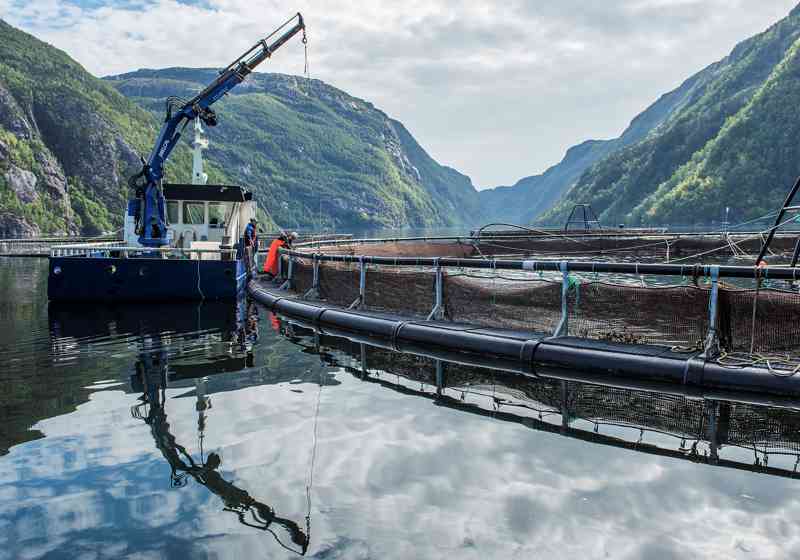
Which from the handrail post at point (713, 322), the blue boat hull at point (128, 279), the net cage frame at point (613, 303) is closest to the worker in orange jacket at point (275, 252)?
the blue boat hull at point (128, 279)

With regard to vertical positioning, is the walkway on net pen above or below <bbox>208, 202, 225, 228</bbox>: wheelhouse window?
below

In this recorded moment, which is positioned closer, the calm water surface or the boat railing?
the calm water surface

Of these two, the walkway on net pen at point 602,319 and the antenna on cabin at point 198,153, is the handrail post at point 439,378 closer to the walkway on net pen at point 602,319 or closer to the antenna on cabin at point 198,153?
the walkway on net pen at point 602,319

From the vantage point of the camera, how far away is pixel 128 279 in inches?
833

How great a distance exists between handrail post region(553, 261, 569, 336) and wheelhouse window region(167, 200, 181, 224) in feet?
61.1

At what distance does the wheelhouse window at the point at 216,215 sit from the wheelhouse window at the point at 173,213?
4.09 feet

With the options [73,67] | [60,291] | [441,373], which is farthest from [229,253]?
[73,67]

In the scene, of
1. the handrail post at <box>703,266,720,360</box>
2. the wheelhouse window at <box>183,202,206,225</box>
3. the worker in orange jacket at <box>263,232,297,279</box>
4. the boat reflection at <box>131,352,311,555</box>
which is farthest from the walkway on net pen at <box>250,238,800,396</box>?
the wheelhouse window at <box>183,202,206,225</box>

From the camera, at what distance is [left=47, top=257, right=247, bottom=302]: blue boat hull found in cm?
2098

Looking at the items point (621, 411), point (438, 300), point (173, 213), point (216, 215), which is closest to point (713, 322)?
point (621, 411)

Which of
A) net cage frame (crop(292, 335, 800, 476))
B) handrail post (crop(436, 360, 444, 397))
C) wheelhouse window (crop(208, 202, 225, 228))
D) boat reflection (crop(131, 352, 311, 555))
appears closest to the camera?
boat reflection (crop(131, 352, 311, 555))

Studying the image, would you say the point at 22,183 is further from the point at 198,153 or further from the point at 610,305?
the point at 610,305

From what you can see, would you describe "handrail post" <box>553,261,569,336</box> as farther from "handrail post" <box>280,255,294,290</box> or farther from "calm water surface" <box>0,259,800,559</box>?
"handrail post" <box>280,255,294,290</box>

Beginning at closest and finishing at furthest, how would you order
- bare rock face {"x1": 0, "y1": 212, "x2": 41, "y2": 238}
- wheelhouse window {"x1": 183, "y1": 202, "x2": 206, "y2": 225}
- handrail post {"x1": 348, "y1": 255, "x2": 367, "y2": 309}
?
handrail post {"x1": 348, "y1": 255, "x2": 367, "y2": 309} → wheelhouse window {"x1": 183, "y1": 202, "x2": 206, "y2": 225} → bare rock face {"x1": 0, "y1": 212, "x2": 41, "y2": 238}
